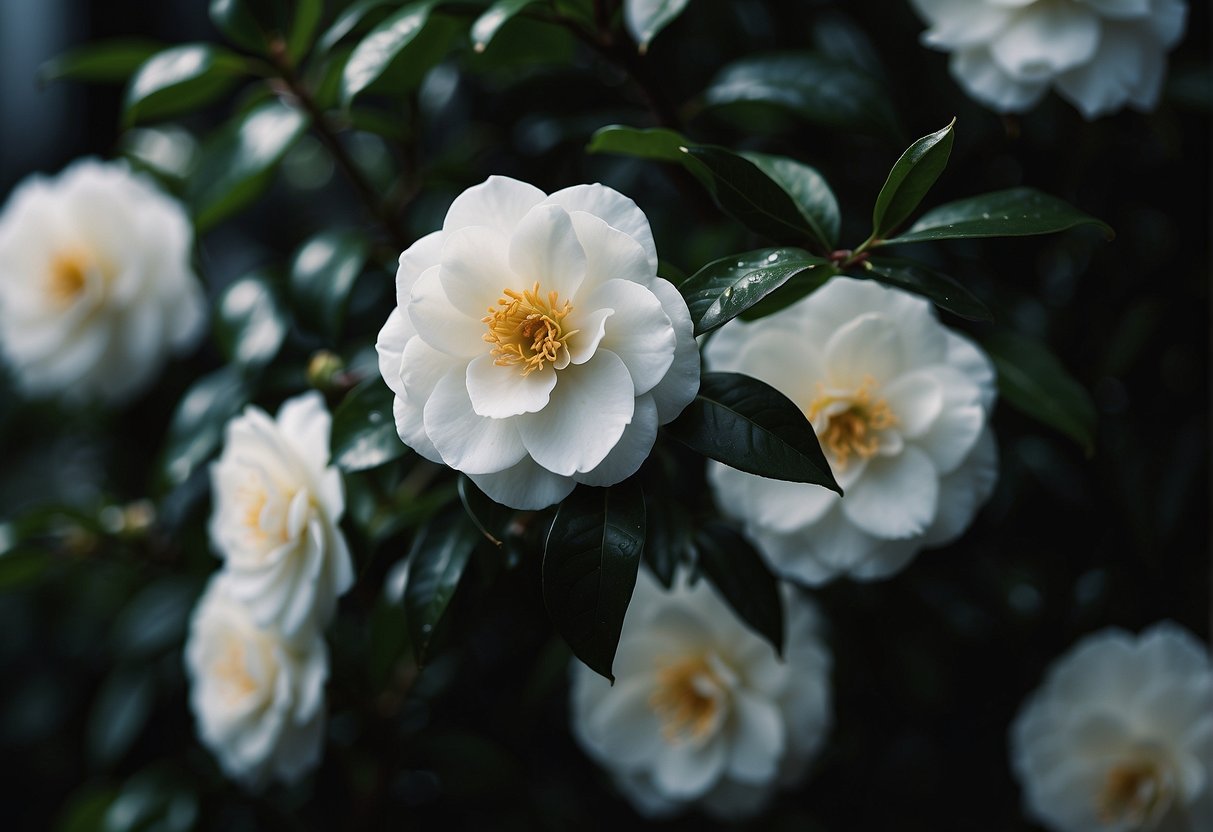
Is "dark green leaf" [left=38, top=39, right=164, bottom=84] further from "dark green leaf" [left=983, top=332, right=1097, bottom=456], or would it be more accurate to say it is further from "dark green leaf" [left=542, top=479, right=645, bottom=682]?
"dark green leaf" [left=983, top=332, right=1097, bottom=456]

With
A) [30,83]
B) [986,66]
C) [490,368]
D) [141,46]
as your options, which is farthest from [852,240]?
[30,83]

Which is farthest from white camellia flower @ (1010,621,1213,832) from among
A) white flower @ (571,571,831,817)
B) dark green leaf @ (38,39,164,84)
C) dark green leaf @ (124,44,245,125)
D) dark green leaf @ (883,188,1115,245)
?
dark green leaf @ (38,39,164,84)

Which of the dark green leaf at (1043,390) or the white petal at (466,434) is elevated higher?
the white petal at (466,434)

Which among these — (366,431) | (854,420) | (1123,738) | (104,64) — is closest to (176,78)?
(104,64)

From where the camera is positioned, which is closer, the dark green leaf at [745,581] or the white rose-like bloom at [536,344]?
the white rose-like bloom at [536,344]

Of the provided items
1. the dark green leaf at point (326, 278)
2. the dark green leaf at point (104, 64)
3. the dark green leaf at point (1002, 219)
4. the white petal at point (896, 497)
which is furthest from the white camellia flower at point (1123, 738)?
the dark green leaf at point (104, 64)

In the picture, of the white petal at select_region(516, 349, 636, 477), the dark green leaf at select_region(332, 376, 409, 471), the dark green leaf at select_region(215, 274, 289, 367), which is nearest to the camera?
the white petal at select_region(516, 349, 636, 477)

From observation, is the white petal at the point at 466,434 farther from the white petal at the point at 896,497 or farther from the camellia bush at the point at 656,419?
the white petal at the point at 896,497

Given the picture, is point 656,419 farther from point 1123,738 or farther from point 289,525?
point 1123,738
